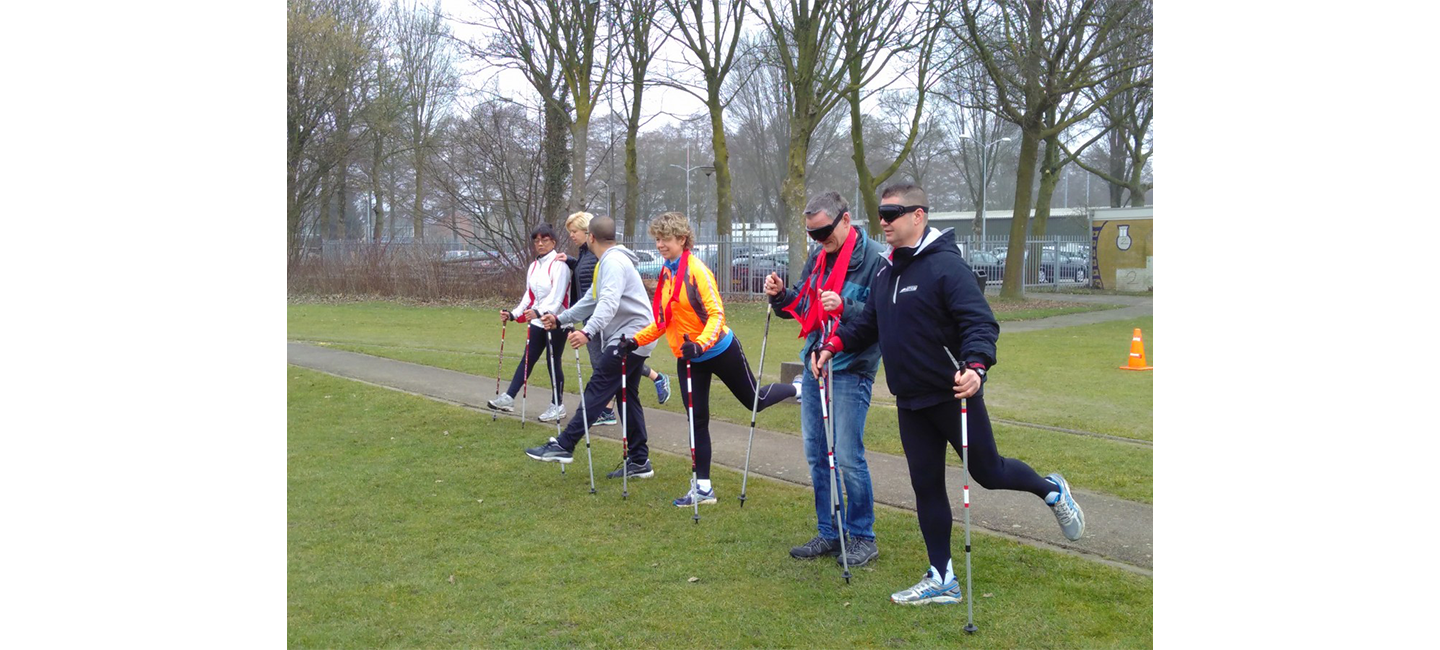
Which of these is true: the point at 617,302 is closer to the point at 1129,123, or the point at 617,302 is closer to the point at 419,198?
the point at 419,198

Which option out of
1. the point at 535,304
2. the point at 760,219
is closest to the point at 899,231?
the point at 535,304

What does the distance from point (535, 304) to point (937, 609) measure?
593cm

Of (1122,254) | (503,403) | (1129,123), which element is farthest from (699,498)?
(1129,123)

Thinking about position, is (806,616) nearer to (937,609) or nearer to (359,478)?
(937,609)

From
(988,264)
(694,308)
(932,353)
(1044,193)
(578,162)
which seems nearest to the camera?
(932,353)

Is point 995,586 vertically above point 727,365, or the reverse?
point 727,365

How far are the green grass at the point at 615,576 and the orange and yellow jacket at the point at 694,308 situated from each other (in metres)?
1.13

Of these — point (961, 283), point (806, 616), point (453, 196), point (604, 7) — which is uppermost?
point (604, 7)

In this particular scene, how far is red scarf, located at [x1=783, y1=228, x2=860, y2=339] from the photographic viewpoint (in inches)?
222

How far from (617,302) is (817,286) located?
7.53ft

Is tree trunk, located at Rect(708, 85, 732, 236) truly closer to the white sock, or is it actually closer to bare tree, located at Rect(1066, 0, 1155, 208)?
bare tree, located at Rect(1066, 0, 1155, 208)

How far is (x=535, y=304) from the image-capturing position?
9977mm

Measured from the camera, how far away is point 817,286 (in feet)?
19.0

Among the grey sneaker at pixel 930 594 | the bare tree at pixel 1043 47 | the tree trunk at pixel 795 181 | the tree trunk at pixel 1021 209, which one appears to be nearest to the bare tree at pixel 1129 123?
the bare tree at pixel 1043 47
